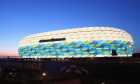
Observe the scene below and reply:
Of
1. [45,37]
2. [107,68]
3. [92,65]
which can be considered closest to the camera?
[107,68]

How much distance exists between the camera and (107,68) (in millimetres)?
11328

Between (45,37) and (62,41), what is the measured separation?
43.3 ft

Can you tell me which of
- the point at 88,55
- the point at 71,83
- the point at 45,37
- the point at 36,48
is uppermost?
the point at 45,37

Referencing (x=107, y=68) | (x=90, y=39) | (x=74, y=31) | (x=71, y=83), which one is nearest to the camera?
(x=107, y=68)

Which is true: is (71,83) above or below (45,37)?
below

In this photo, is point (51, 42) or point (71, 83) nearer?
point (71, 83)

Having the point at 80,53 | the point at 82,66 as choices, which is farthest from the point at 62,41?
the point at 82,66

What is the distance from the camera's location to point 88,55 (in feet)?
196

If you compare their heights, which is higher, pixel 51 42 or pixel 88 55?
pixel 51 42

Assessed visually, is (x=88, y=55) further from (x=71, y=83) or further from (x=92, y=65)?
(x=92, y=65)

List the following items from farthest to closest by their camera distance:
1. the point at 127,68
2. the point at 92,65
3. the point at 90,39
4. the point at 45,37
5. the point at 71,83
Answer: the point at 45,37 < the point at 90,39 < the point at 71,83 < the point at 92,65 < the point at 127,68

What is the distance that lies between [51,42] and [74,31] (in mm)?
14615

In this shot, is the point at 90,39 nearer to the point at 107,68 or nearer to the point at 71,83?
the point at 71,83

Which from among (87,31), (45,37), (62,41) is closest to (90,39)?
(87,31)
